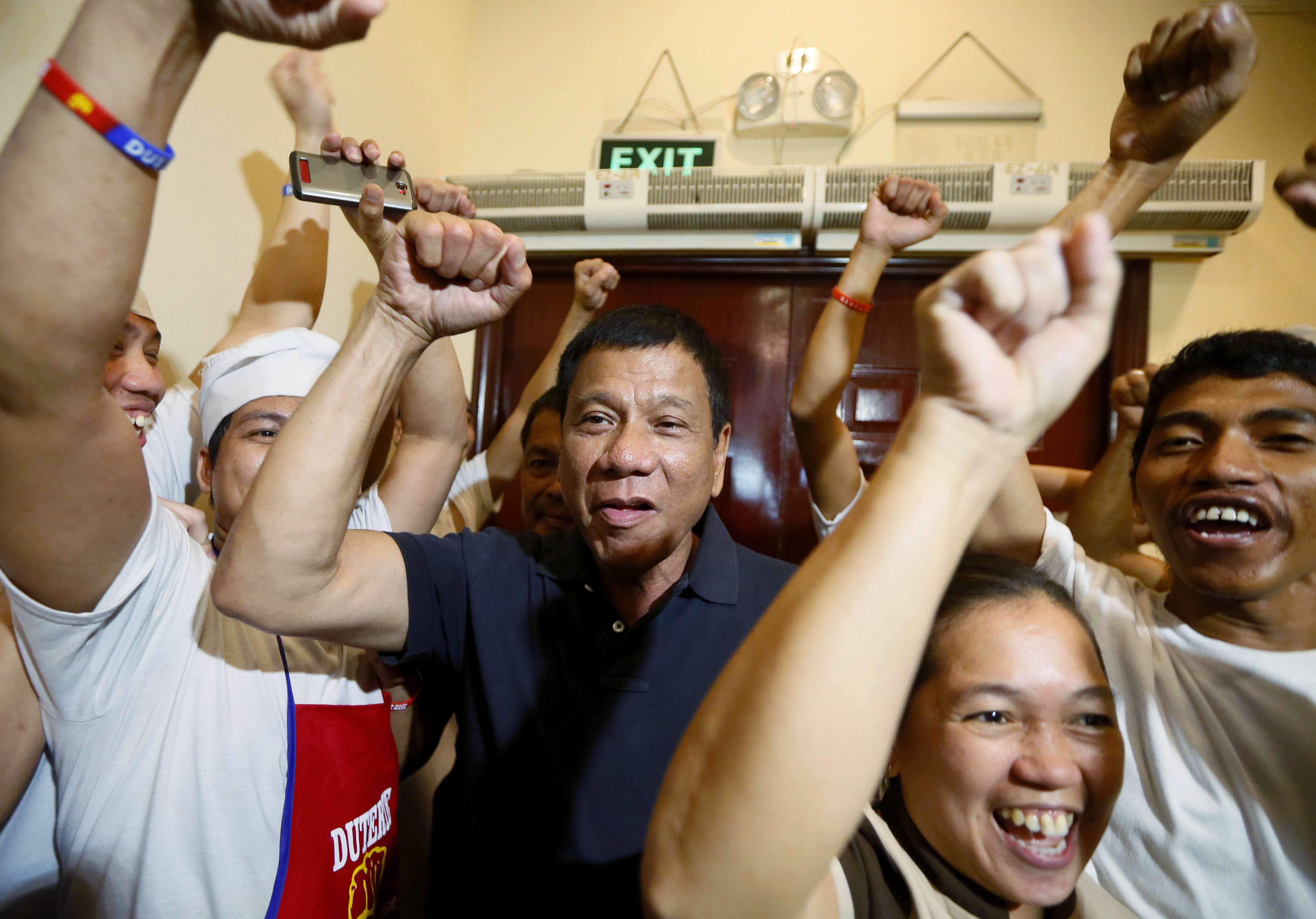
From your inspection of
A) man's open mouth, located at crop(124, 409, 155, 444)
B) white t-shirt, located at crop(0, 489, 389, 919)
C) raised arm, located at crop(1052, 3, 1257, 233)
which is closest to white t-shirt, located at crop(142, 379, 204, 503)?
man's open mouth, located at crop(124, 409, 155, 444)

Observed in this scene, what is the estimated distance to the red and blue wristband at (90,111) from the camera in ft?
1.64

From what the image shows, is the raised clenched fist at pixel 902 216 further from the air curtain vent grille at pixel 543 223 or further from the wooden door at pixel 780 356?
the air curtain vent grille at pixel 543 223

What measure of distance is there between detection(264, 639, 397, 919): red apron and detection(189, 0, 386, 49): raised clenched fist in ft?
→ 2.48

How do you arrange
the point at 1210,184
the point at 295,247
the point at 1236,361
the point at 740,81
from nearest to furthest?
the point at 1236,361, the point at 295,247, the point at 1210,184, the point at 740,81

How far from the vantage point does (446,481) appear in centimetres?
132

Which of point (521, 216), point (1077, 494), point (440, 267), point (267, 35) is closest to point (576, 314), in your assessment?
point (521, 216)

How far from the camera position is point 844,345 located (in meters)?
1.32

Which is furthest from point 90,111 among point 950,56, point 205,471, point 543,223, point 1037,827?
point 950,56

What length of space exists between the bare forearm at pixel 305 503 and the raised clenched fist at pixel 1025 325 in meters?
0.66

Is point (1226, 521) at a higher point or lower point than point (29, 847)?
higher

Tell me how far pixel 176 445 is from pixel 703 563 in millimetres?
1053

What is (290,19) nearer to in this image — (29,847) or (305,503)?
(305,503)

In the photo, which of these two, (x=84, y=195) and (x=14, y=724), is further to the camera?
(x=14, y=724)

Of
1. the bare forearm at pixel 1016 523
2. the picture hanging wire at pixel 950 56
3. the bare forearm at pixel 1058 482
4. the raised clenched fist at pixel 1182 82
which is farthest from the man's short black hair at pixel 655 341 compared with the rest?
the picture hanging wire at pixel 950 56
